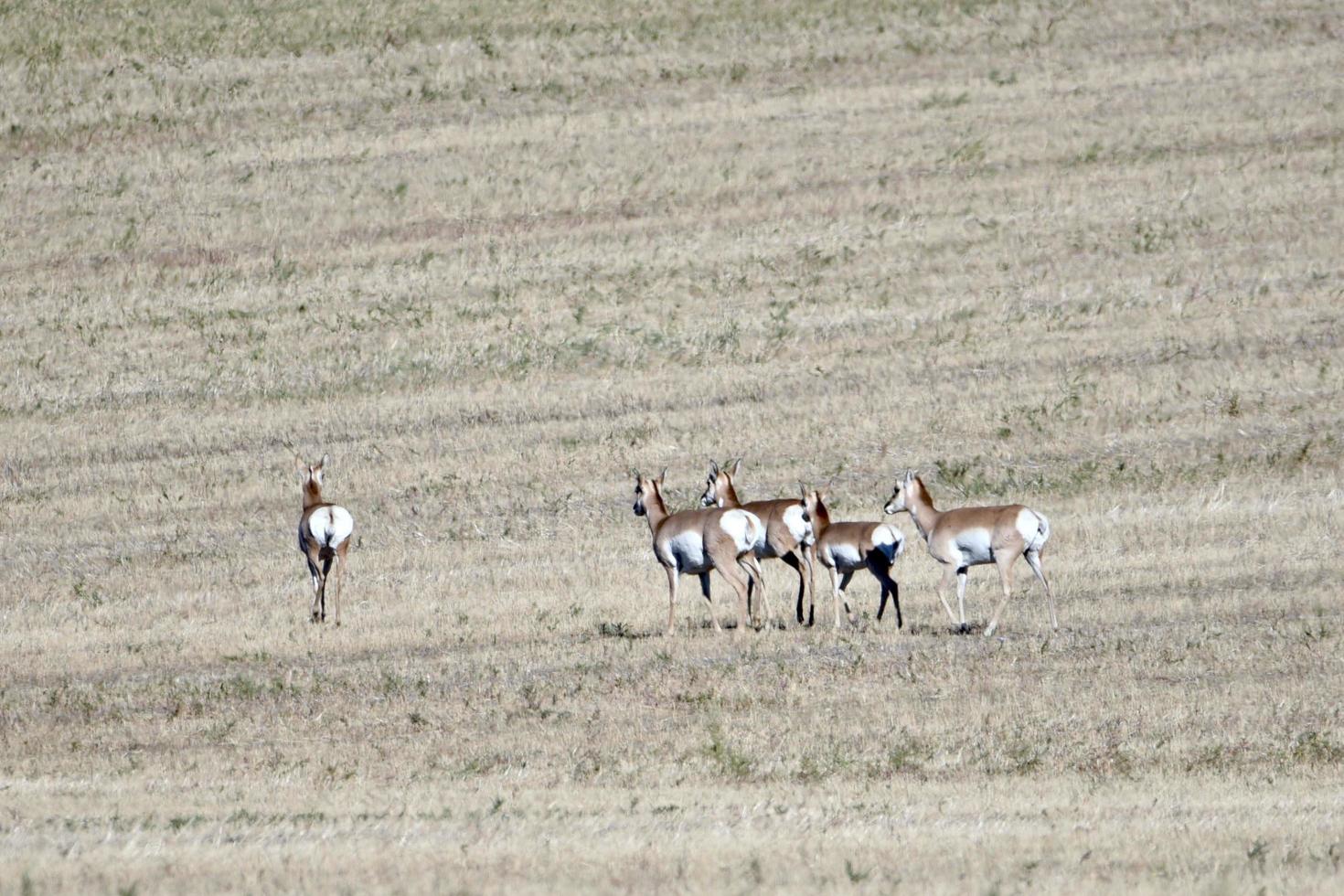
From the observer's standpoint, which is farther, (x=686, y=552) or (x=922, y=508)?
(x=922, y=508)

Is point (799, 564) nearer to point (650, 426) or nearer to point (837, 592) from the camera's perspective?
Result: point (837, 592)

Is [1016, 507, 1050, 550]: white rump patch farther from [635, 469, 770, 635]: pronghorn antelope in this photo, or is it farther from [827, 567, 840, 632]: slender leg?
[635, 469, 770, 635]: pronghorn antelope

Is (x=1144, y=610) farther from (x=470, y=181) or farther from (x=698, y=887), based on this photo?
(x=470, y=181)

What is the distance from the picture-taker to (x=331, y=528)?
22688 mm

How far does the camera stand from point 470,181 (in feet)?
128

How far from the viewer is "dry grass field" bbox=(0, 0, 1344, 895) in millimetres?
12516

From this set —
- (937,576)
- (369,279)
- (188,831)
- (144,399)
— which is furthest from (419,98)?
(188,831)

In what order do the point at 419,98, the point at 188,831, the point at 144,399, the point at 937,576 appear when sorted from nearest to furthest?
the point at 188,831
the point at 937,576
the point at 144,399
the point at 419,98

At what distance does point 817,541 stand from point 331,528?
5.99 m

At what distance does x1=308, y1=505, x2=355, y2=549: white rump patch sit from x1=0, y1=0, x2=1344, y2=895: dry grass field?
0.82 meters

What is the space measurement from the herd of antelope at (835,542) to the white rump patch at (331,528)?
13.0 ft

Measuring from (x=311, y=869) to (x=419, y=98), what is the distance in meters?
33.3

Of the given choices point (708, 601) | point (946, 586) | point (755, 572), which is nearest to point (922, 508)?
point (946, 586)

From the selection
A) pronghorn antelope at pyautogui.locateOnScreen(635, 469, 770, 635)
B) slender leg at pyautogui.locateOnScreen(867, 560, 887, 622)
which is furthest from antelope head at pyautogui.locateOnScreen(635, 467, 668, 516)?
slender leg at pyautogui.locateOnScreen(867, 560, 887, 622)
